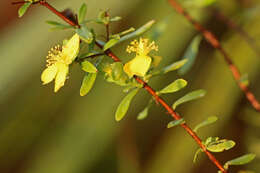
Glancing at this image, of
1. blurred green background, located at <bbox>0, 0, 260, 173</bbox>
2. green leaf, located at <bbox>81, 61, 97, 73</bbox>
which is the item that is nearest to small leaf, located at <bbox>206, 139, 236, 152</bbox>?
green leaf, located at <bbox>81, 61, 97, 73</bbox>

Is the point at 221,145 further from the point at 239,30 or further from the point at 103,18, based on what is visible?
the point at 239,30

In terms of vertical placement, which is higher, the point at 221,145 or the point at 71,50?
the point at 71,50

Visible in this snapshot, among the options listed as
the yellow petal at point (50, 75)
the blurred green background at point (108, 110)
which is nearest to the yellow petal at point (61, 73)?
the yellow petal at point (50, 75)

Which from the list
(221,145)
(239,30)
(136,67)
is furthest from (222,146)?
(239,30)

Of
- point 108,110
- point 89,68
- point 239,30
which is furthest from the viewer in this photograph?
point 108,110

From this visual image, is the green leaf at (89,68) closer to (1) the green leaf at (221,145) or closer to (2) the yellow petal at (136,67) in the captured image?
(2) the yellow petal at (136,67)

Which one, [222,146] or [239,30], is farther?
[239,30]

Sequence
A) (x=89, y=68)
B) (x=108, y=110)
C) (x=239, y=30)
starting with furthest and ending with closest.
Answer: (x=108, y=110), (x=239, y=30), (x=89, y=68)

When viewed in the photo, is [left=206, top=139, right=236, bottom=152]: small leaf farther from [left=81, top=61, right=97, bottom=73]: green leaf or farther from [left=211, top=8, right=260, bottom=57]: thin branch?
[left=211, top=8, right=260, bottom=57]: thin branch

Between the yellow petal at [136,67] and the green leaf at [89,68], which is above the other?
the green leaf at [89,68]
